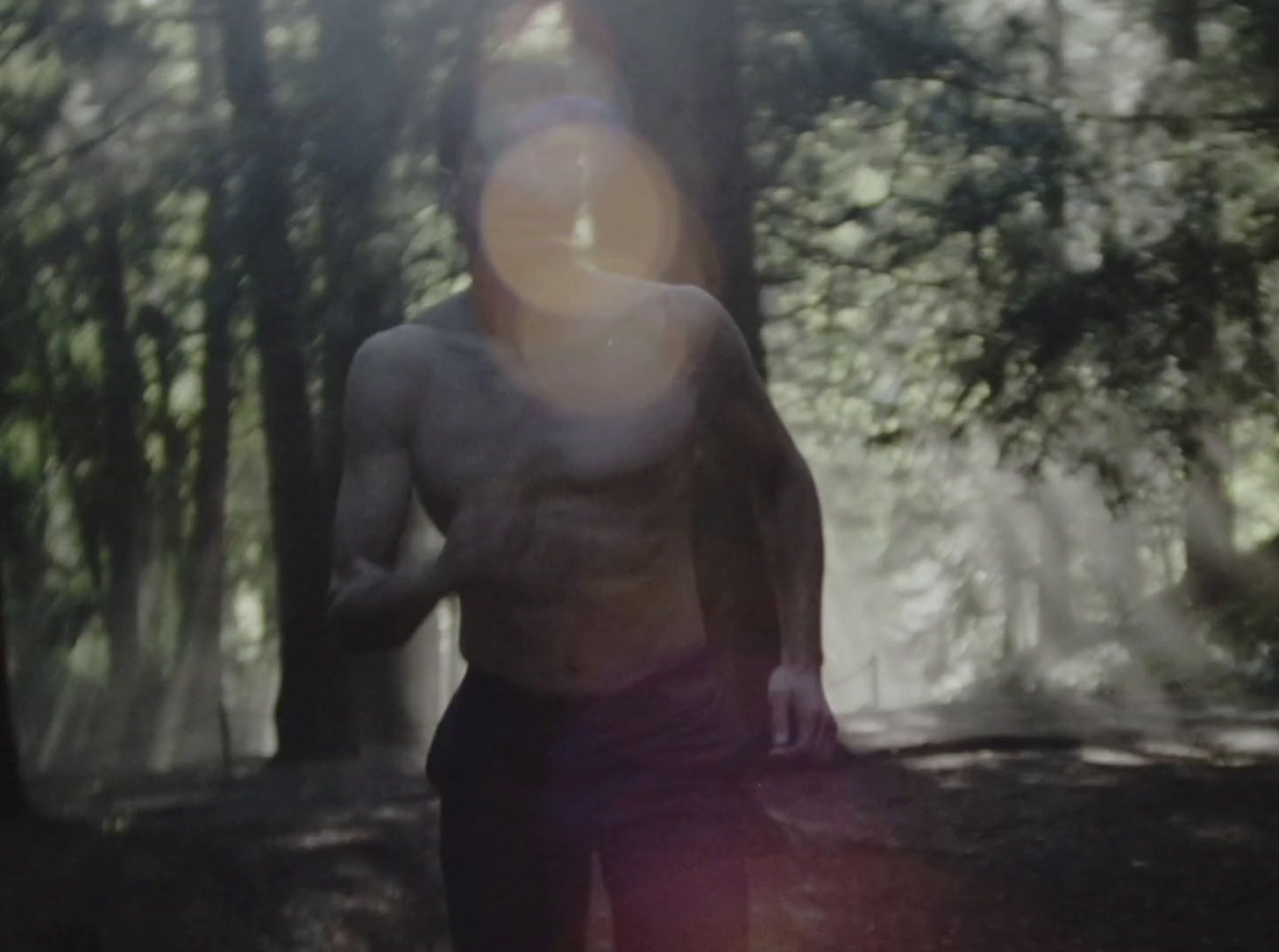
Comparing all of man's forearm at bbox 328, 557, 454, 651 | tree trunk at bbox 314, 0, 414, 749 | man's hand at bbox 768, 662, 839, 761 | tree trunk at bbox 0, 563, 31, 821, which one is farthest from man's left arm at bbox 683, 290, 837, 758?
tree trunk at bbox 0, 563, 31, 821

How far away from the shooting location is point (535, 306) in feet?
13.1

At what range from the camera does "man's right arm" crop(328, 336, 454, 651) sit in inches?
148

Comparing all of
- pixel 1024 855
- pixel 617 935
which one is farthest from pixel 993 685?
pixel 617 935

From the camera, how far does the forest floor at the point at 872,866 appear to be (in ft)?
25.6

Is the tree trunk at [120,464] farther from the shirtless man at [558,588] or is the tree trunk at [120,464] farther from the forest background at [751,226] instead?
the shirtless man at [558,588]

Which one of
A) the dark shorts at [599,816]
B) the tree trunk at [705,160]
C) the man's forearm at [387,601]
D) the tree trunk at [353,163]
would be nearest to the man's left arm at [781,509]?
the dark shorts at [599,816]

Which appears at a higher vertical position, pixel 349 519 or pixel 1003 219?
pixel 349 519

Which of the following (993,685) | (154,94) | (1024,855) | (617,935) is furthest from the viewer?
(993,685)

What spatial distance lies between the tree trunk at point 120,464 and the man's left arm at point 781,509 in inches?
399

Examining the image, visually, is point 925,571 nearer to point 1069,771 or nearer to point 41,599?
point 41,599

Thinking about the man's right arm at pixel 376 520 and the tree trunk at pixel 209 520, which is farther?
the tree trunk at pixel 209 520

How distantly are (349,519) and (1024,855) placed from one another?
17.4 ft

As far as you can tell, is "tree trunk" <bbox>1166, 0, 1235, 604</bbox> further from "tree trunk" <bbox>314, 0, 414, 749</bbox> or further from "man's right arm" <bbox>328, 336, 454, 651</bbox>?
"man's right arm" <bbox>328, 336, 454, 651</bbox>

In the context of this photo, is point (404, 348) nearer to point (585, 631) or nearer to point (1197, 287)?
point (585, 631)
